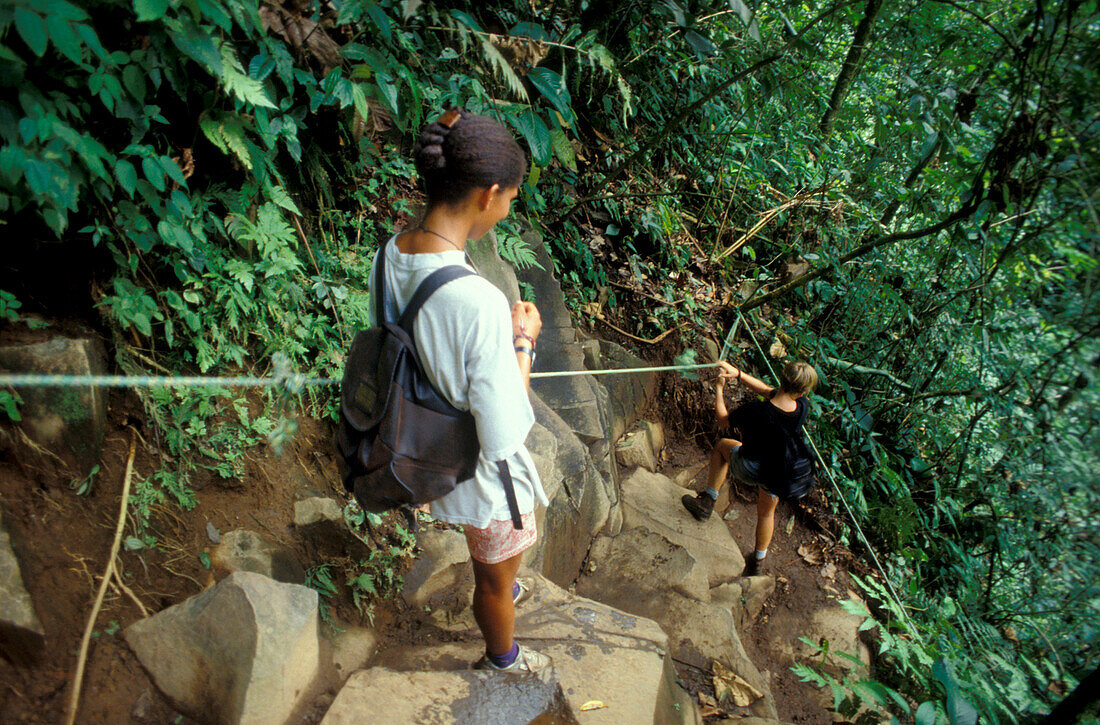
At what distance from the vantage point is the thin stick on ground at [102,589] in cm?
176

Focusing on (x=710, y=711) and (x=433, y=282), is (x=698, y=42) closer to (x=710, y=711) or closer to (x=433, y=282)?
(x=433, y=282)

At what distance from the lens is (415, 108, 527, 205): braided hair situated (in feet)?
5.33

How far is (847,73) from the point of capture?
634 centimetres

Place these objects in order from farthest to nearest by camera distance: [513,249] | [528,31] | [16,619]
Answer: [513,249] < [528,31] < [16,619]

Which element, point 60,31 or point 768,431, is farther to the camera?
point 768,431

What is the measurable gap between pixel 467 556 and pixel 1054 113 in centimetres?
314

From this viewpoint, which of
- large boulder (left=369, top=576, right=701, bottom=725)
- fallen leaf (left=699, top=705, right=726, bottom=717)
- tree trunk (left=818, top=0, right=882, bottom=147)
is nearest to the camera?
large boulder (left=369, top=576, right=701, bottom=725)

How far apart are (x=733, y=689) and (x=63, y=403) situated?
3390 millimetres

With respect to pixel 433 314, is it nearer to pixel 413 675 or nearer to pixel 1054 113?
pixel 413 675

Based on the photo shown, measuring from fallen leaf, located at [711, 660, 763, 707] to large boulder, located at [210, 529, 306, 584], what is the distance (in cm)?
226

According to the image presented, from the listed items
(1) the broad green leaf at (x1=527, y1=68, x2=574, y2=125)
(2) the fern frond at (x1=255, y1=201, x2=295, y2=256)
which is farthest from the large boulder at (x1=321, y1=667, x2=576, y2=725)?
(1) the broad green leaf at (x1=527, y1=68, x2=574, y2=125)

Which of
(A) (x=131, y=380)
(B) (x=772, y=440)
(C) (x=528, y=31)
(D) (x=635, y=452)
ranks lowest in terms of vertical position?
(D) (x=635, y=452)

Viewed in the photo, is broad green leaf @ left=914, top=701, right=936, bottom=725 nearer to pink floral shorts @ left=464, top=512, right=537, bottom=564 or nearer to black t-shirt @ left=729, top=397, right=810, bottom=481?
pink floral shorts @ left=464, top=512, right=537, bottom=564

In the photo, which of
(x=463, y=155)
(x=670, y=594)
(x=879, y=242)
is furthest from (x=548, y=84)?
(x=670, y=594)
